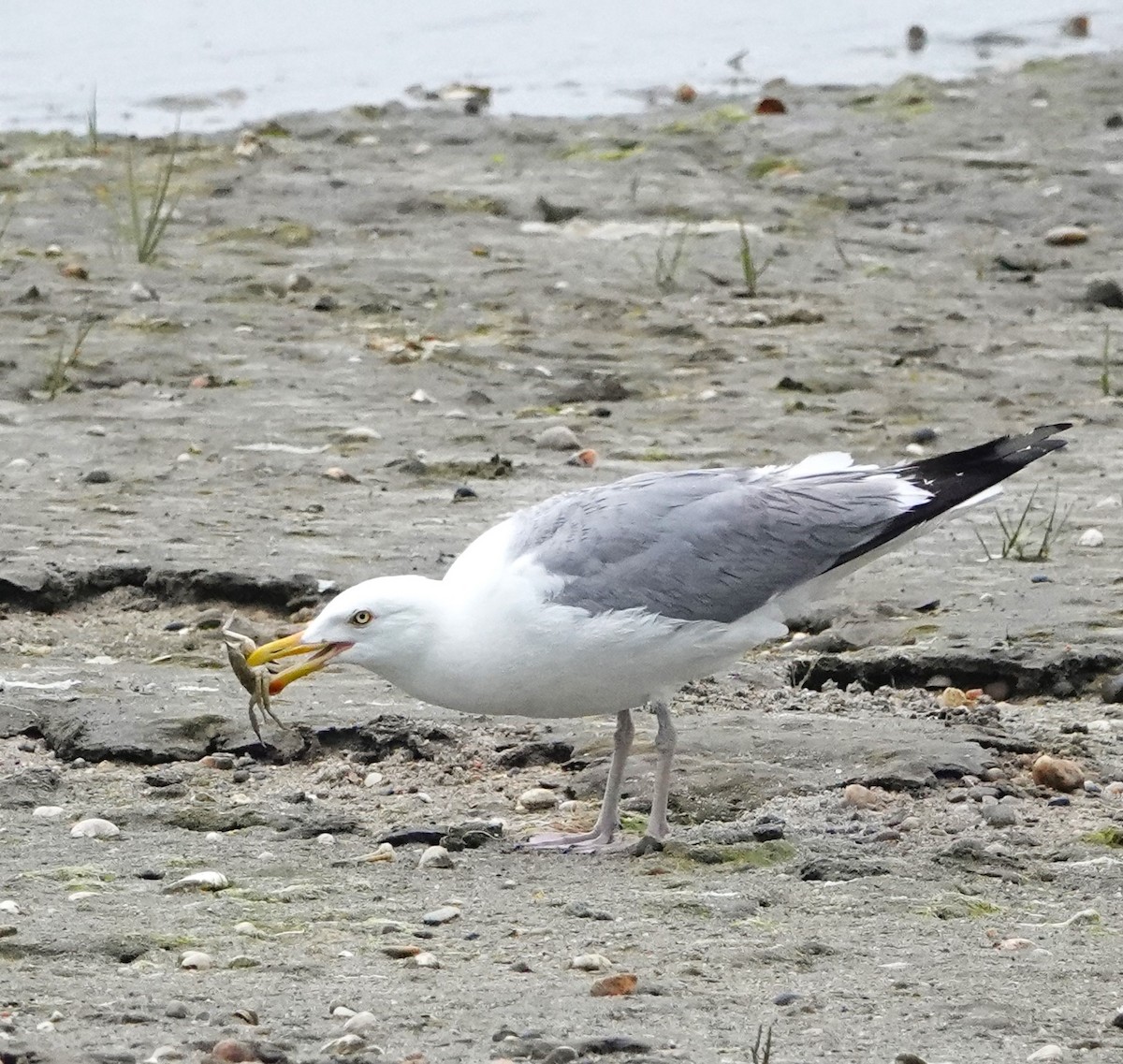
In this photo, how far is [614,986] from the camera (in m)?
3.94

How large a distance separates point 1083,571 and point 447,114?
27.7 ft

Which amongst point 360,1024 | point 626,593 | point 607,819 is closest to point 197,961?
point 360,1024

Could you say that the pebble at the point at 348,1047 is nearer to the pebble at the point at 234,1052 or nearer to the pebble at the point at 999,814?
the pebble at the point at 234,1052

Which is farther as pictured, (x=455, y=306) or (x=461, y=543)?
(x=455, y=306)

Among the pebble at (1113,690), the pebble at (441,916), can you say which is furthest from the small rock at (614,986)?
the pebble at (1113,690)

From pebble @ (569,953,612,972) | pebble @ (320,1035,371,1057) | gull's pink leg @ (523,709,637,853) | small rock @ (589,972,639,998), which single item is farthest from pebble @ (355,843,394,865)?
pebble @ (320,1035,371,1057)

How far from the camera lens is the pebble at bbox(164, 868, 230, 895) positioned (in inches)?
181

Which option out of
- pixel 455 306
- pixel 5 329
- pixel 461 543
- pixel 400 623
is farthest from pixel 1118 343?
pixel 400 623

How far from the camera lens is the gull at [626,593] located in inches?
196

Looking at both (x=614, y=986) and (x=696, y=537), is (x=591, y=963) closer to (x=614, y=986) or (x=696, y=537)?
(x=614, y=986)

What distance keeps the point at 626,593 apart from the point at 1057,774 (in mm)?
1144

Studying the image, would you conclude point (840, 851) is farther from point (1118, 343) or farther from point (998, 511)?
point (1118, 343)

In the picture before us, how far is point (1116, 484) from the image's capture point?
772 centimetres

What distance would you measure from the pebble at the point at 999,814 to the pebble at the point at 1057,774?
0.20 meters
